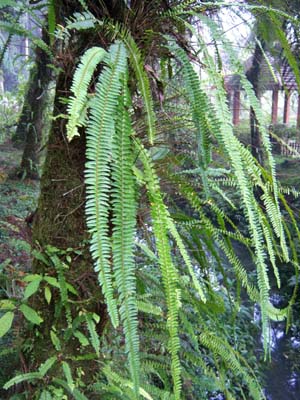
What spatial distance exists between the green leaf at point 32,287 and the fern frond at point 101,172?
0.98 ft

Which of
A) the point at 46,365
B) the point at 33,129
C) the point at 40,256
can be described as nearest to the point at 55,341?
the point at 46,365

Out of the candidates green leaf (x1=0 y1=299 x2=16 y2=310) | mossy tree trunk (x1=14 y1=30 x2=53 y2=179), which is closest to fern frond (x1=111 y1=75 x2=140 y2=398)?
green leaf (x1=0 y1=299 x2=16 y2=310)

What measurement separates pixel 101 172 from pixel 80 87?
0.12 m

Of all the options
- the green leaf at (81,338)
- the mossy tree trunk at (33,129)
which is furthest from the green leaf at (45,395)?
the mossy tree trunk at (33,129)

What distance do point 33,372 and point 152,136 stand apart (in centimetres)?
57

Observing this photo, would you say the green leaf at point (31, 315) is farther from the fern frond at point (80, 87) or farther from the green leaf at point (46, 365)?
the fern frond at point (80, 87)

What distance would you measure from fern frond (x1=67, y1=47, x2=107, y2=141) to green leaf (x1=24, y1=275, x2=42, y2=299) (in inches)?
15.2

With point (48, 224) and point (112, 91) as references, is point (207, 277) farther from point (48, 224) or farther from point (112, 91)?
point (112, 91)

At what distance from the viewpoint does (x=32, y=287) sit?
0.76 metres

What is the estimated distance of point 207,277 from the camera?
3.43ft

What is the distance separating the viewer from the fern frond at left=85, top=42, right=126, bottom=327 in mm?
498

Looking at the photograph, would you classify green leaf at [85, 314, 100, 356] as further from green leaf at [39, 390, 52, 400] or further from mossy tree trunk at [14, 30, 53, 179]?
mossy tree trunk at [14, 30, 53, 179]

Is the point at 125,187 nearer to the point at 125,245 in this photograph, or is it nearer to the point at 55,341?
the point at 125,245

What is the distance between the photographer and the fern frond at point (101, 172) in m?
0.50
